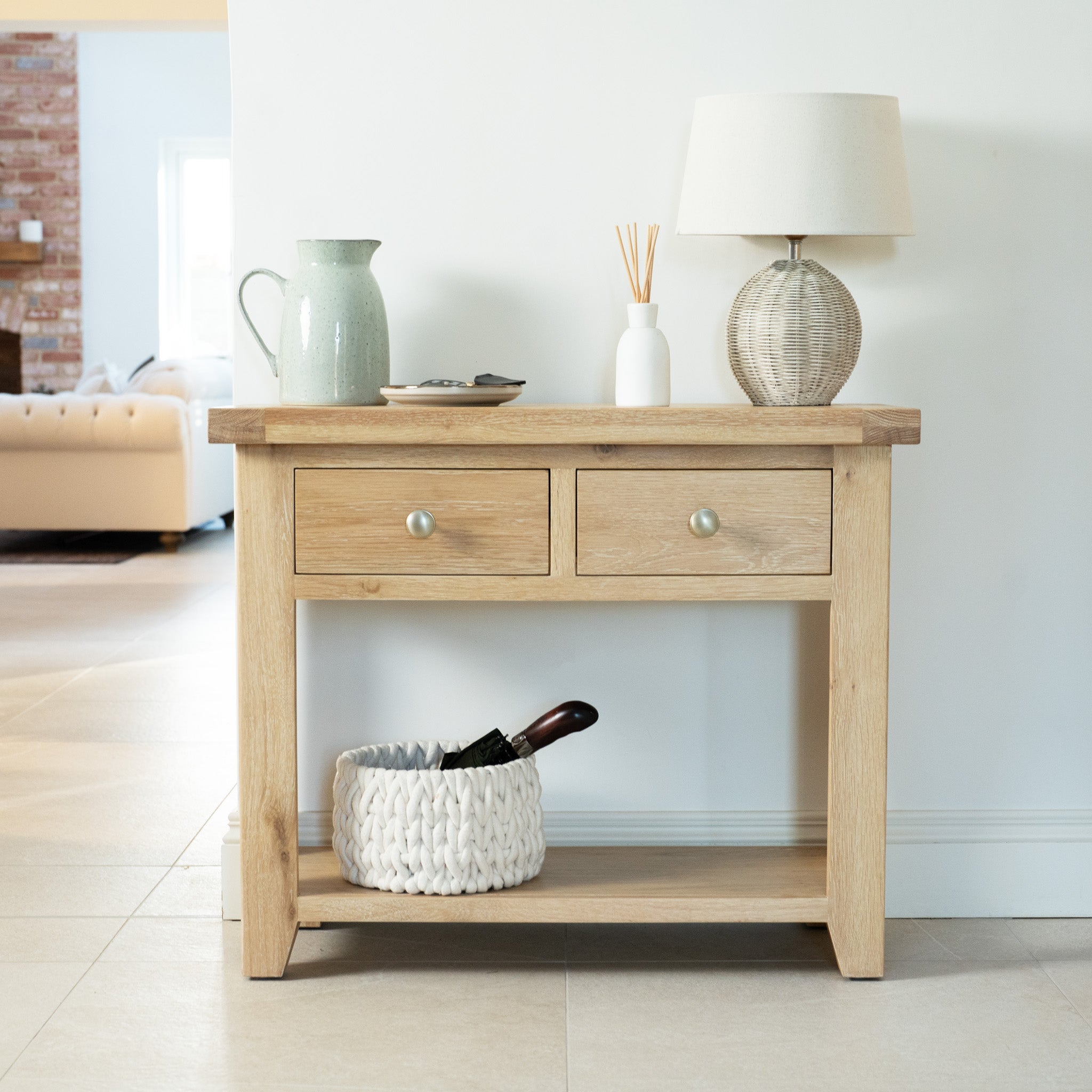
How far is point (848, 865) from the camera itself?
5.51 feet

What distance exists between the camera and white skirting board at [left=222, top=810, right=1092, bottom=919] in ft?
6.40

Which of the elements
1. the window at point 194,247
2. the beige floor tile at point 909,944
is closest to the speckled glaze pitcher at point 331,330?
the beige floor tile at point 909,944

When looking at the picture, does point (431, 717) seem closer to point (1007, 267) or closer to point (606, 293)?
point (606, 293)

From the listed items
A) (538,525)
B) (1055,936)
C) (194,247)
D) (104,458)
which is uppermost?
(194,247)

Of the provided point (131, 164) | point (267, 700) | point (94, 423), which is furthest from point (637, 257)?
point (131, 164)

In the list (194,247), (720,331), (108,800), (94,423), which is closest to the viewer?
(720,331)

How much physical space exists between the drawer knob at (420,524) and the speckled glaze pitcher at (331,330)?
0.22 m

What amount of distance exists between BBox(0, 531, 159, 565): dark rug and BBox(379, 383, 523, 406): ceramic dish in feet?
13.6

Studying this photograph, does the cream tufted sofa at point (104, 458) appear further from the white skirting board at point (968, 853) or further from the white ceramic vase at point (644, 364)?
the white ceramic vase at point (644, 364)

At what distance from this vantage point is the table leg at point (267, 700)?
164 centimetres

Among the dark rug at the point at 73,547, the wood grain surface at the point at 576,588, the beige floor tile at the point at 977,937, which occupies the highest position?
the wood grain surface at the point at 576,588

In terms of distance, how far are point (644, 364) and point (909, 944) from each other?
2.91ft

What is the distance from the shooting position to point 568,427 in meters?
1.59

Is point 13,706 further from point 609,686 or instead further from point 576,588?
point 576,588
